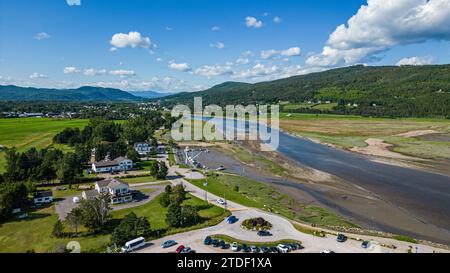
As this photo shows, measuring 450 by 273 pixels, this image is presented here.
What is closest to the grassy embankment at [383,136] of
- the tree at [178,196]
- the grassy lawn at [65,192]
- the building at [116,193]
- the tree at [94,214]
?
the tree at [178,196]

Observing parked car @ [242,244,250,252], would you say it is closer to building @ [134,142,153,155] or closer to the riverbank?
the riverbank

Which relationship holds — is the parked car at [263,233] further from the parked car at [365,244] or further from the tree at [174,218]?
the tree at [174,218]

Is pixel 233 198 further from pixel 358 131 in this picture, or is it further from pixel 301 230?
pixel 358 131

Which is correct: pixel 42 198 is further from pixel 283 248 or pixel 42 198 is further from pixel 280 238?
pixel 283 248

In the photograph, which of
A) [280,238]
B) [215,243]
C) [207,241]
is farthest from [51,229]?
[280,238]

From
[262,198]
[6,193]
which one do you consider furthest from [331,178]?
[6,193]

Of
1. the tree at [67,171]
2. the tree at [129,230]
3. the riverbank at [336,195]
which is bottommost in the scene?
the riverbank at [336,195]
